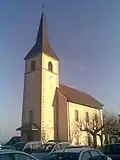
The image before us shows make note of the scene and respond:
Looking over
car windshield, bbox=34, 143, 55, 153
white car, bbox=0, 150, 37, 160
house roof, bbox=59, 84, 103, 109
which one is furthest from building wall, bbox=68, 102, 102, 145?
white car, bbox=0, 150, 37, 160

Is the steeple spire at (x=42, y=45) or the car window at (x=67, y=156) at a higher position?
the steeple spire at (x=42, y=45)

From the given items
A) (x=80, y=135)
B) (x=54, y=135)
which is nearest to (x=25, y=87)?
(x=54, y=135)

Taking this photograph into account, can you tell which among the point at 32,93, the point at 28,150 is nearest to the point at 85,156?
the point at 28,150

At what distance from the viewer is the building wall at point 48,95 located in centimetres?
4188

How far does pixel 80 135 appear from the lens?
153 feet

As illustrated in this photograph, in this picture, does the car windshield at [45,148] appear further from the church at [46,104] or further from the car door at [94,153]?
the church at [46,104]

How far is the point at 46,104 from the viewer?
4291 cm

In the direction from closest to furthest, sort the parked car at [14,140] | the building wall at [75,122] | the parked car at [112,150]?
1. the parked car at [112,150]
2. the parked car at [14,140]
3. the building wall at [75,122]

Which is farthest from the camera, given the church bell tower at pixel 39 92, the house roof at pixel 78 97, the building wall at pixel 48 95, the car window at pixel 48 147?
the house roof at pixel 78 97

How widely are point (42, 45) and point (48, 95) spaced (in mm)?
10226

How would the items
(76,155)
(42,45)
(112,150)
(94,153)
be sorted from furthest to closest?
(42,45) → (112,150) → (94,153) → (76,155)

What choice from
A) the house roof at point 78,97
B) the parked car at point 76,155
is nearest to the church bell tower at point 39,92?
the house roof at point 78,97

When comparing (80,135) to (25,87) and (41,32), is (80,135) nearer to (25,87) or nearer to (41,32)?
(25,87)

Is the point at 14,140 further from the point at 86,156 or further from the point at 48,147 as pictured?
the point at 86,156
